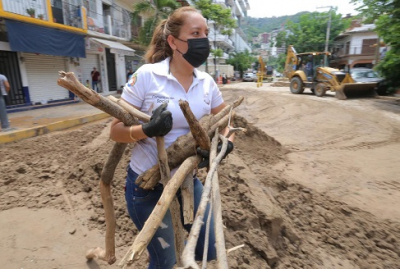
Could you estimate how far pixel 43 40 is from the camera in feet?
34.0

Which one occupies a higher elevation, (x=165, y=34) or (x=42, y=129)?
(x=165, y=34)

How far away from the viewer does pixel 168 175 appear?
143 centimetres

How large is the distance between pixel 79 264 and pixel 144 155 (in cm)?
163

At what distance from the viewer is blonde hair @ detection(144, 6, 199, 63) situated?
159 cm

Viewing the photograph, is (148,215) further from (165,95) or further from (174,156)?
(165,95)

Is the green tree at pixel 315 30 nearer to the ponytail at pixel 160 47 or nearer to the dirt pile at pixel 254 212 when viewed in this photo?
the dirt pile at pixel 254 212

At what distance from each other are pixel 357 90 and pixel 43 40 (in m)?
13.3

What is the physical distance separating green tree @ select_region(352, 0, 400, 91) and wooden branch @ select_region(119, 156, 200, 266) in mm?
10367

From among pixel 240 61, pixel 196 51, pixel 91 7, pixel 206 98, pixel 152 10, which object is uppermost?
pixel 91 7

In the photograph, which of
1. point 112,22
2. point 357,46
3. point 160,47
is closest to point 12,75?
point 112,22

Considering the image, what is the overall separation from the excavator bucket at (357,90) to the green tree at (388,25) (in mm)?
749

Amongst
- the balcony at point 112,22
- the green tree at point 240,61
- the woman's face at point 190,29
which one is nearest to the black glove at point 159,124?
the woman's face at point 190,29

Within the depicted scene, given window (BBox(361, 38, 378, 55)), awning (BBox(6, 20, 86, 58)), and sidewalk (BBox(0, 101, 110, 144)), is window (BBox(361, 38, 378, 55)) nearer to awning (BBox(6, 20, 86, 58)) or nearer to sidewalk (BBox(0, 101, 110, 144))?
awning (BBox(6, 20, 86, 58))

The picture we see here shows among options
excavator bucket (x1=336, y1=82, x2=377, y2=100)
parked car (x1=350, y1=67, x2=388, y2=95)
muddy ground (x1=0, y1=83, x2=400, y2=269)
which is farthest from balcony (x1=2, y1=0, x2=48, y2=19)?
parked car (x1=350, y1=67, x2=388, y2=95)
